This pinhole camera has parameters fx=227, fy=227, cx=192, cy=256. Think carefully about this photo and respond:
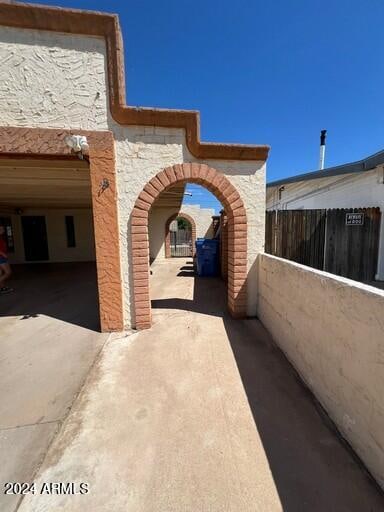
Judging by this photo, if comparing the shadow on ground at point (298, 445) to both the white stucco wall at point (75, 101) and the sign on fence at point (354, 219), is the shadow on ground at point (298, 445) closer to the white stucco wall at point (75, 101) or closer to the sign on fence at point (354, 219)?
the white stucco wall at point (75, 101)

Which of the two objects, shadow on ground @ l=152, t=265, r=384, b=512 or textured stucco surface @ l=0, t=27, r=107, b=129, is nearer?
shadow on ground @ l=152, t=265, r=384, b=512

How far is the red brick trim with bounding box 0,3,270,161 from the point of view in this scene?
326 cm

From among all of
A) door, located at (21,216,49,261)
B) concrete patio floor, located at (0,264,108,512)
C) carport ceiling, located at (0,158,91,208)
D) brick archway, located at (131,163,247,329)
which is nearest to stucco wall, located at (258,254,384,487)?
brick archway, located at (131,163,247,329)

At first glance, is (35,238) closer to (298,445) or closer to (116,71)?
(116,71)

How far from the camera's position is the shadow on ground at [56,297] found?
4.89 metres

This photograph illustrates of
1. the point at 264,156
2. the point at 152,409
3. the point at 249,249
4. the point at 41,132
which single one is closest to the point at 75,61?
the point at 41,132

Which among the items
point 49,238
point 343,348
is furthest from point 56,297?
point 49,238

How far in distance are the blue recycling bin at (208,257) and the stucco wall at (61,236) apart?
6.48 meters

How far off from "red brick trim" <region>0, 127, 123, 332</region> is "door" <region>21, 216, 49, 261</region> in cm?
965

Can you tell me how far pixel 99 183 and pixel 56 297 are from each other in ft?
13.1

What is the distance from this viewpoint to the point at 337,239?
6016 millimetres

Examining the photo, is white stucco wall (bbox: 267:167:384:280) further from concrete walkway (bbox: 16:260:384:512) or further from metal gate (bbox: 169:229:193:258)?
metal gate (bbox: 169:229:193:258)

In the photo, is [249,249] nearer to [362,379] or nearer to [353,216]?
[362,379]

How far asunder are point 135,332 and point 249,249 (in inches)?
103
